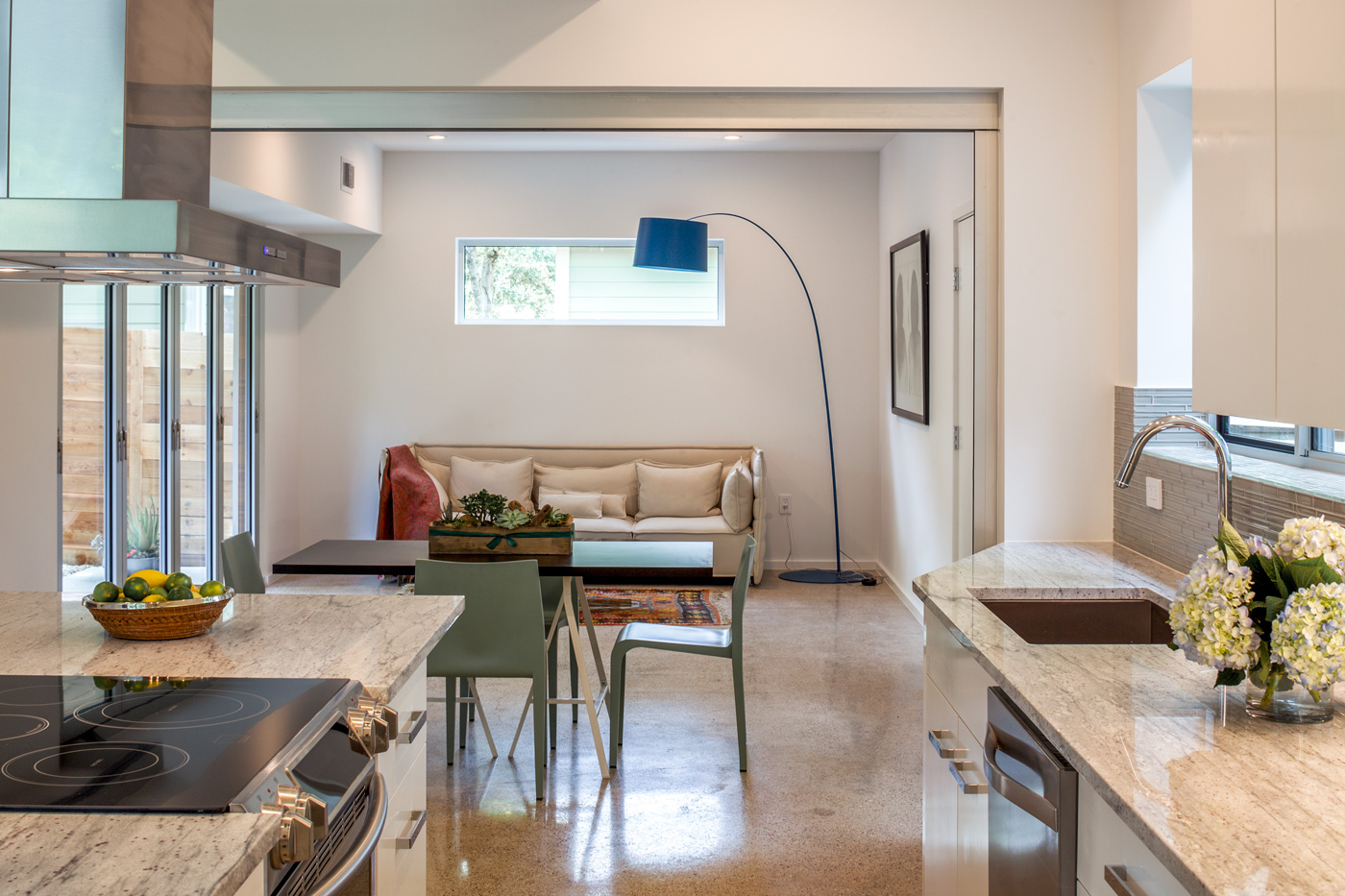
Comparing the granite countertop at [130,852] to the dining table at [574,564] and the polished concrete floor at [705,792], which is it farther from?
the dining table at [574,564]

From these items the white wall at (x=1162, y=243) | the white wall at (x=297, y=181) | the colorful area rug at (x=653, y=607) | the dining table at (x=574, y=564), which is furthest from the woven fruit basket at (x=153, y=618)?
the colorful area rug at (x=653, y=607)

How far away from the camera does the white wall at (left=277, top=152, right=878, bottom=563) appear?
259 inches

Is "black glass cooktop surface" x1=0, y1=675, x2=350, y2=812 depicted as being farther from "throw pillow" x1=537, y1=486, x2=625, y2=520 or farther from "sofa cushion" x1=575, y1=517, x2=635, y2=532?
"throw pillow" x1=537, y1=486, x2=625, y2=520

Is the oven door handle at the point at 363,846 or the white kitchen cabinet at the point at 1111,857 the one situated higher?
the white kitchen cabinet at the point at 1111,857

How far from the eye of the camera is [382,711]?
63.2 inches

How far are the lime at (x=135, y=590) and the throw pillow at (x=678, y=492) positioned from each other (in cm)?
446

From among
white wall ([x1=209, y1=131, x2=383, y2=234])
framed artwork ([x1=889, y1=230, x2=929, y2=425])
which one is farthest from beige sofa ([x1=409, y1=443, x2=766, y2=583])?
white wall ([x1=209, y1=131, x2=383, y2=234])

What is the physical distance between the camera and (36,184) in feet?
6.12

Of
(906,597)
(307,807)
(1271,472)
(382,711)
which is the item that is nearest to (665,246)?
(906,597)

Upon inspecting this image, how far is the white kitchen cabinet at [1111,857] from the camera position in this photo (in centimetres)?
114

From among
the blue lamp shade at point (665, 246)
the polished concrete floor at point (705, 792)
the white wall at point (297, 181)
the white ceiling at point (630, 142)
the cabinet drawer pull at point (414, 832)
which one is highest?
the white ceiling at point (630, 142)

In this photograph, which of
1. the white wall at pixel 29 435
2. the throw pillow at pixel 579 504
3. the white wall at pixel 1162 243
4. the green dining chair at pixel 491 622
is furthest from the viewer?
the throw pillow at pixel 579 504

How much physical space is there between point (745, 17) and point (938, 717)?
1.99 m

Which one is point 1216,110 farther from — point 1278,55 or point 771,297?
point 771,297
